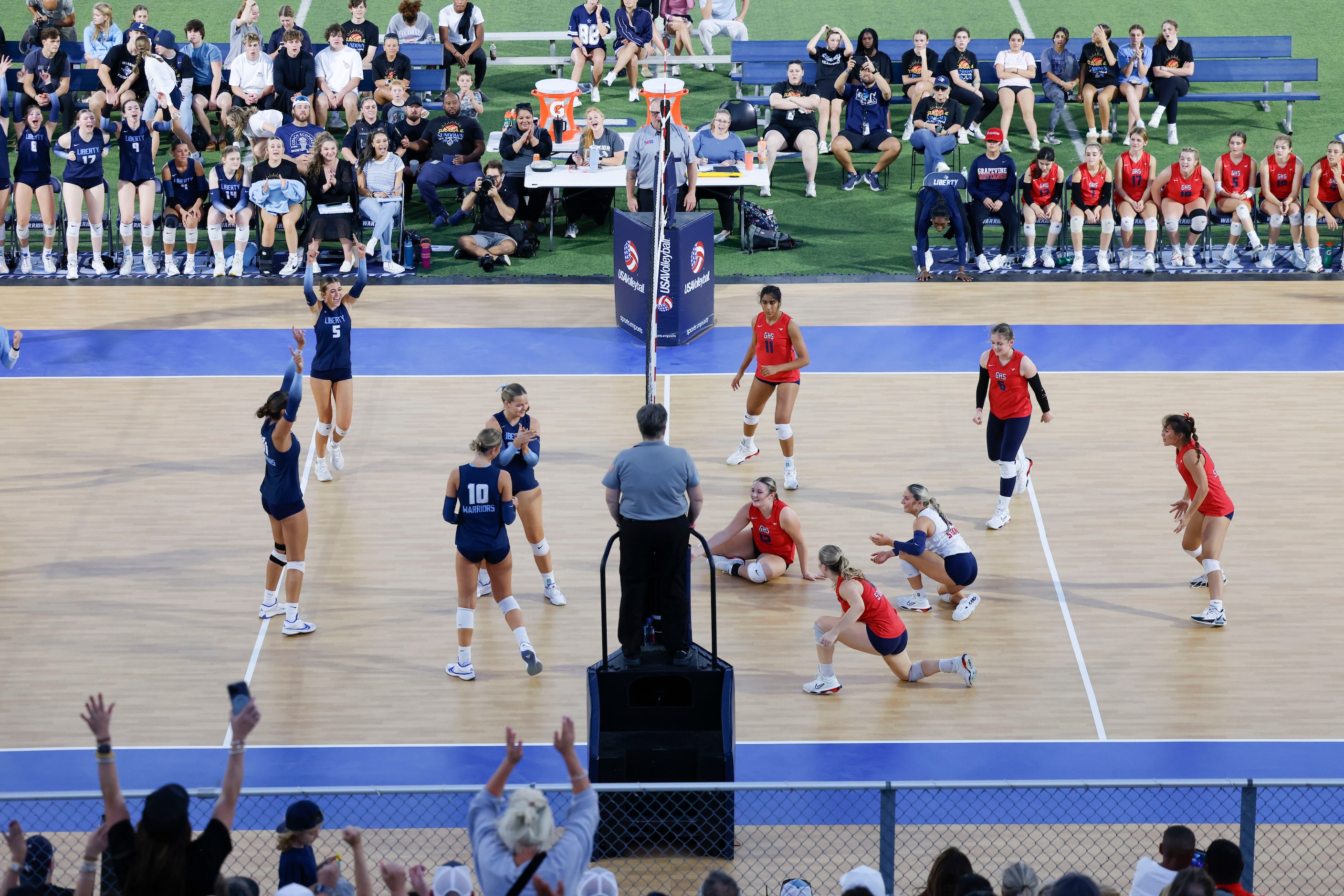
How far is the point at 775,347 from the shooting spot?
571 inches

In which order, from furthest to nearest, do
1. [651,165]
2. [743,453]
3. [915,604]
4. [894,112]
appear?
1. [894,112]
2. [651,165]
3. [743,453]
4. [915,604]

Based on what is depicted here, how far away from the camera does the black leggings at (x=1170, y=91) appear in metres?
23.9

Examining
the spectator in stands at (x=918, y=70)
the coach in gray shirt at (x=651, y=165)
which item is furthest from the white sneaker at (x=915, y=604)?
the spectator in stands at (x=918, y=70)

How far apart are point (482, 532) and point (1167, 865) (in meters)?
5.49

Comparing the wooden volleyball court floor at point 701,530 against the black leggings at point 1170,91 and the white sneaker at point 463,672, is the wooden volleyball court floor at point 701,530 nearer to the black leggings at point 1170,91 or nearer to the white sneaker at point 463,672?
the white sneaker at point 463,672

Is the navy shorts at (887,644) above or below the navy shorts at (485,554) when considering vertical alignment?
below

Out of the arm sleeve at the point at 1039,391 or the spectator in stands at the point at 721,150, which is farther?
the spectator in stands at the point at 721,150

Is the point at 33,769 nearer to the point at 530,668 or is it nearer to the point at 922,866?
the point at 530,668

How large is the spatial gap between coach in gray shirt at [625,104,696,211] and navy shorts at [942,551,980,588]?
8.14m

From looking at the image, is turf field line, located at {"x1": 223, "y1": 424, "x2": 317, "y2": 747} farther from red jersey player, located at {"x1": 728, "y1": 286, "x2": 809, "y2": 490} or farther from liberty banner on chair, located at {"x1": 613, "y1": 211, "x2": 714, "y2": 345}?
liberty banner on chair, located at {"x1": 613, "y1": 211, "x2": 714, "y2": 345}

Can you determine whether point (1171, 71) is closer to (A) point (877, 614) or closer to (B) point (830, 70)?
(B) point (830, 70)

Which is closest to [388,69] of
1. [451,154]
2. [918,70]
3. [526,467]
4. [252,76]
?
[252,76]

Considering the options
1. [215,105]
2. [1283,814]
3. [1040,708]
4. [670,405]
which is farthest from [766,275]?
[1283,814]

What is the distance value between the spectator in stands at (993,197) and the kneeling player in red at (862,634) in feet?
33.1
